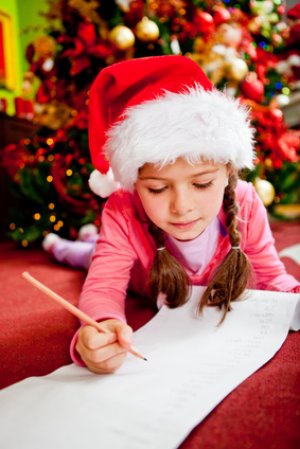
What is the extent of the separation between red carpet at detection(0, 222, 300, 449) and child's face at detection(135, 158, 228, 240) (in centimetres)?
24

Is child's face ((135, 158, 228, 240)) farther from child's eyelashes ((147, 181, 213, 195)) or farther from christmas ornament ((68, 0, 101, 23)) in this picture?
christmas ornament ((68, 0, 101, 23))

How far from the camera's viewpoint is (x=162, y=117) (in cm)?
62

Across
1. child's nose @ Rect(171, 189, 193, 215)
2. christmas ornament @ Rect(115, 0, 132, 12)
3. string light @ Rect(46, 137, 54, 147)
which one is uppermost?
christmas ornament @ Rect(115, 0, 132, 12)

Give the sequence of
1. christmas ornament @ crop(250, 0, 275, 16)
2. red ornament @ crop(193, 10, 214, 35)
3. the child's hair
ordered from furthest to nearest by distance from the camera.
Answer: christmas ornament @ crop(250, 0, 275, 16) < red ornament @ crop(193, 10, 214, 35) < the child's hair

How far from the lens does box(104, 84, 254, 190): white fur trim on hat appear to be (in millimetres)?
603

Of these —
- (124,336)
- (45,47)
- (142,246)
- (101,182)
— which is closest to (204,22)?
(45,47)

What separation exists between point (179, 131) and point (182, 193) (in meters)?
0.10

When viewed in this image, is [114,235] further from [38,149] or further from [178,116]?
[38,149]

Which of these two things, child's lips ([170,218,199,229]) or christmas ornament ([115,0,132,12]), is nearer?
child's lips ([170,218,199,229])

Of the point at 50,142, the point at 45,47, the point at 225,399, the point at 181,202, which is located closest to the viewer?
the point at 225,399

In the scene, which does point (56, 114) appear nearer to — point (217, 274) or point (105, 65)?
point (105, 65)

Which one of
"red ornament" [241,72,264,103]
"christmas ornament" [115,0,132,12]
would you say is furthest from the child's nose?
"red ornament" [241,72,264,103]

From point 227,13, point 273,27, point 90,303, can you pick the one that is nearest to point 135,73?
point 90,303

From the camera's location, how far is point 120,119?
68cm
